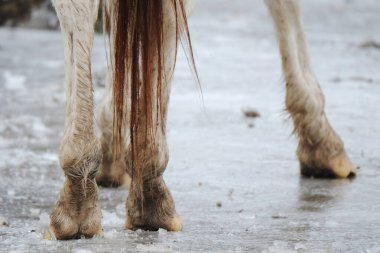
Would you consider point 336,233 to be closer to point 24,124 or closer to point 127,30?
point 127,30

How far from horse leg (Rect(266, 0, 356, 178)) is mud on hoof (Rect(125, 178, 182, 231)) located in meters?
1.47

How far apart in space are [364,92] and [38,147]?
3088 millimetres

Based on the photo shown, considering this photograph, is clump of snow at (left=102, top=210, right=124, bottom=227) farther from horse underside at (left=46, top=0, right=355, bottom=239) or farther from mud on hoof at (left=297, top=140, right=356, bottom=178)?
mud on hoof at (left=297, top=140, right=356, bottom=178)

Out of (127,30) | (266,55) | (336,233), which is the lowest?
(266,55)

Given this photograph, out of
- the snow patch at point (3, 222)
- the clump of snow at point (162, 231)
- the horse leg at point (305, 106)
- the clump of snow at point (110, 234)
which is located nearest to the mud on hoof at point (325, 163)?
the horse leg at point (305, 106)

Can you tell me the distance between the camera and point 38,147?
18.8 feet

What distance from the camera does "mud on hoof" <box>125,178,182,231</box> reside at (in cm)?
383

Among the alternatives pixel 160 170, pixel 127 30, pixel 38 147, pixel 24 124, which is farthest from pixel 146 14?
pixel 24 124

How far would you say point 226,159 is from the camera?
18.0ft

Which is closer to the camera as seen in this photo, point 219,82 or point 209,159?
point 209,159

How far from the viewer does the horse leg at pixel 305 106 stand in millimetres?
5168

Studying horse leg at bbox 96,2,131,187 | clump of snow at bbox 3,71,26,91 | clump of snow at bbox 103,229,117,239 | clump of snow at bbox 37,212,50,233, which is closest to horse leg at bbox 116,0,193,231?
clump of snow at bbox 103,229,117,239

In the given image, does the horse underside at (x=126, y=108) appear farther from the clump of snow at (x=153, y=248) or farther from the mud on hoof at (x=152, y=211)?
the clump of snow at (x=153, y=248)

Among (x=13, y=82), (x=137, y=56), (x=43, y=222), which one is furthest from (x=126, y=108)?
(x=13, y=82)
